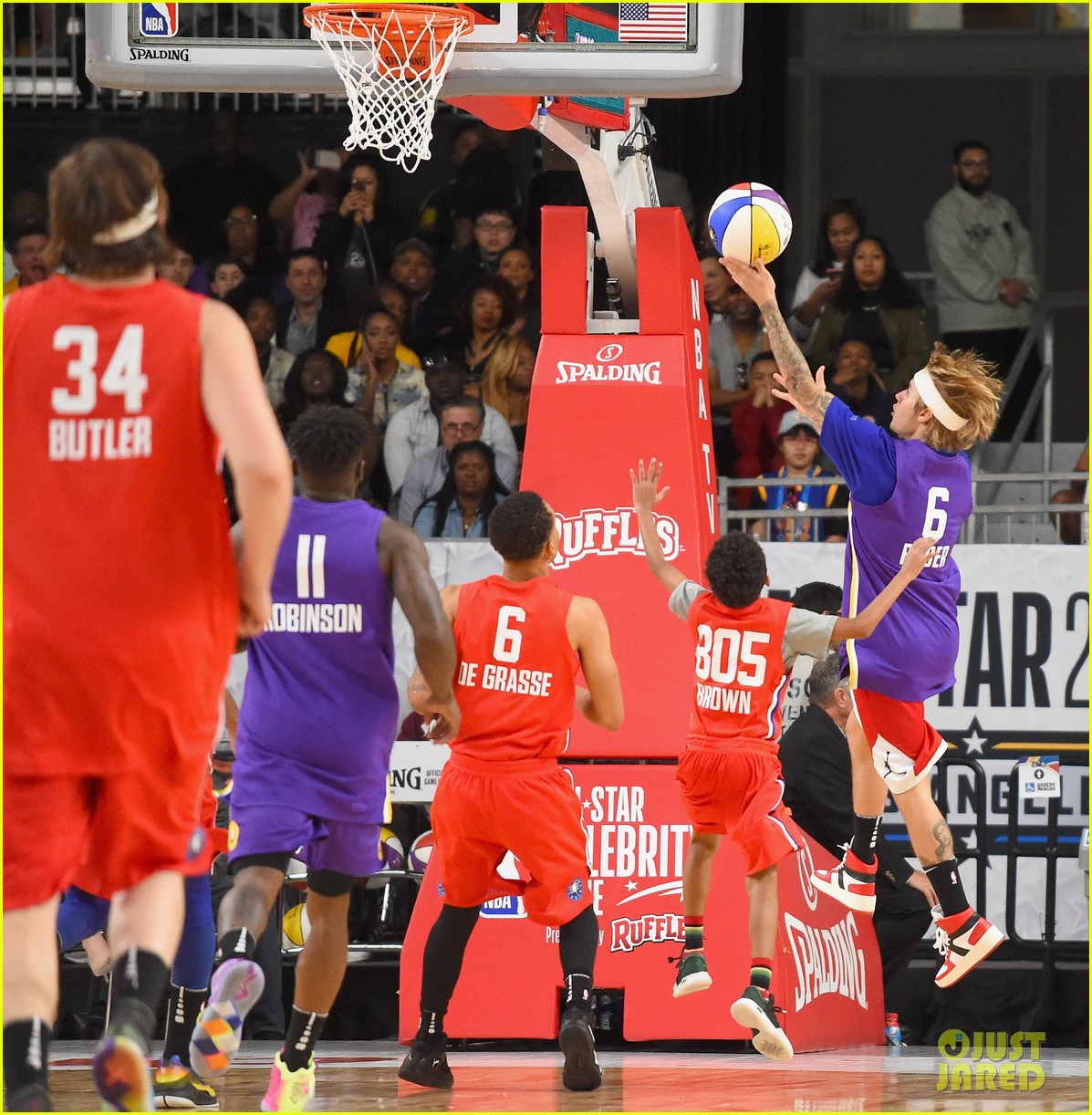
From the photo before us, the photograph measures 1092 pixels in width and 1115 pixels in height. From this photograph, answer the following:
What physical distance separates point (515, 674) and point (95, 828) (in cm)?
304

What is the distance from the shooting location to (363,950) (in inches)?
400

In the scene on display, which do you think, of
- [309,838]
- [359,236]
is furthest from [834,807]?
[359,236]

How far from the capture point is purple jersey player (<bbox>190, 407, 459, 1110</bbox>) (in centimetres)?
607

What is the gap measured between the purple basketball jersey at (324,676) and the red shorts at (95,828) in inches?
60.4

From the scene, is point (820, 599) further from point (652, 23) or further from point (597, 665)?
point (652, 23)

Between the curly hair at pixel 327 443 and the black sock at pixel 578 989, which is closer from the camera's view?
the curly hair at pixel 327 443

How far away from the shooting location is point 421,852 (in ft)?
33.1

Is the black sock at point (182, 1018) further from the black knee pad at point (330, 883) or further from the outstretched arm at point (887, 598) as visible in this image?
the outstretched arm at point (887, 598)

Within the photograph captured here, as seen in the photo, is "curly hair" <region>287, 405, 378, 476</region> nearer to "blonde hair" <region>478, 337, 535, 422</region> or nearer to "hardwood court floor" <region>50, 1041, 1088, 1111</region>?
"hardwood court floor" <region>50, 1041, 1088, 1111</region>

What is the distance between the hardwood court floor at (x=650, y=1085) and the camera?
6.87m

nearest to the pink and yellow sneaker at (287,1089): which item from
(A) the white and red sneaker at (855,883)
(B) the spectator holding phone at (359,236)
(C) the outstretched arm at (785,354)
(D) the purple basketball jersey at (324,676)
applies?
(D) the purple basketball jersey at (324,676)

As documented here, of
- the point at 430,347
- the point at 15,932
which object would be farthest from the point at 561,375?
the point at 15,932

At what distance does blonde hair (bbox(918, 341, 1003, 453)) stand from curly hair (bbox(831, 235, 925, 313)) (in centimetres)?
578

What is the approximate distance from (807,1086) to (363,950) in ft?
11.0
